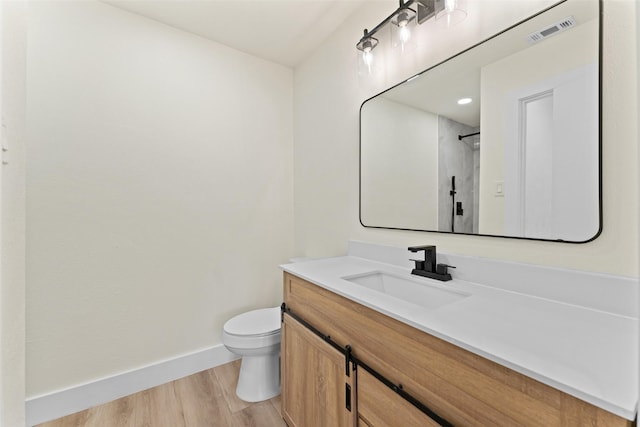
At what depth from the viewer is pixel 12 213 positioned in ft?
2.78

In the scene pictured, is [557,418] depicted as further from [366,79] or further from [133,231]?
[133,231]

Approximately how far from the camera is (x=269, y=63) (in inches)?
95.3

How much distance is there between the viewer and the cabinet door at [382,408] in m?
0.77

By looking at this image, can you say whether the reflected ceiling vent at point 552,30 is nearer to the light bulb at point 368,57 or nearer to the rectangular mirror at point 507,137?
the rectangular mirror at point 507,137

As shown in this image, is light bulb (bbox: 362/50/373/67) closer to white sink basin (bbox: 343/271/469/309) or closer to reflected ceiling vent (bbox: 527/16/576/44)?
reflected ceiling vent (bbox: 527/16/576/44)

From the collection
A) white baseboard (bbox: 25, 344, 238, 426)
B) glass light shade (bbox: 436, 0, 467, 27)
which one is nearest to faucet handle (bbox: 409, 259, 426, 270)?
glass light shade (bbox: 436, 0, 467, 27)

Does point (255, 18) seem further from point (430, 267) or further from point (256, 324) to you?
point (256, 324)

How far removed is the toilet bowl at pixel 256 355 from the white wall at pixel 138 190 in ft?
1.59

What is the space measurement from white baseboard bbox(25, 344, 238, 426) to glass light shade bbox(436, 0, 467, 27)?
2.54 m

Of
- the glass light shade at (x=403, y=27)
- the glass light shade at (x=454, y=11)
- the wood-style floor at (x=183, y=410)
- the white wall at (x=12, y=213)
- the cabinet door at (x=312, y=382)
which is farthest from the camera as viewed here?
the wood-style floor at (x=183, y=410)

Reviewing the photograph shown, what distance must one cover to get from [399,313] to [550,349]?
35 centimetres

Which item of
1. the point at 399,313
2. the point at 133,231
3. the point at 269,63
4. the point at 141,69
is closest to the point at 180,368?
the point at 133,231

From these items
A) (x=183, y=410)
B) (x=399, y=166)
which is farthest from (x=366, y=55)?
(x=183, y=410)

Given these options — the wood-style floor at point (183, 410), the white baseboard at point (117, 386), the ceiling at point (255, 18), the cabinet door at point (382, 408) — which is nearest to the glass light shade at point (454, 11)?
the ceiling at point (255, 18)
